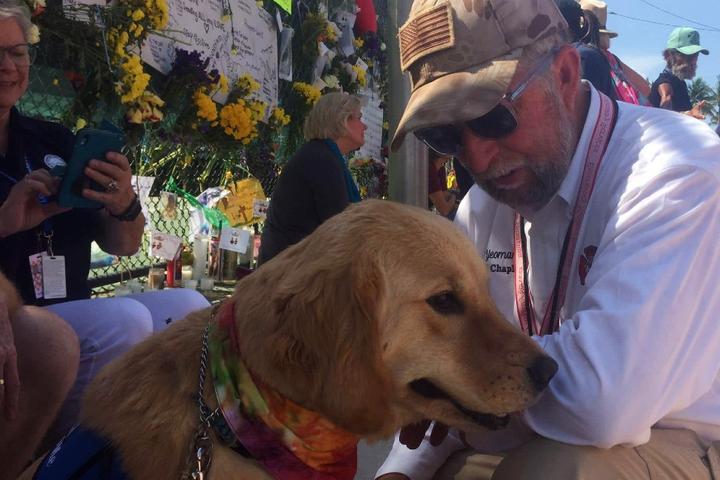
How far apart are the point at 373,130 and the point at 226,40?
3.05m

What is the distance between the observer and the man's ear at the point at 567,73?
6.68 ft

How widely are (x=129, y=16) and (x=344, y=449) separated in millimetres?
3254

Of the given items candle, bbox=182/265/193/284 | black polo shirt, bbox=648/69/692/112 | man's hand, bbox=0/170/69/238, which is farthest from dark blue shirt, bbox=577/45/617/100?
man's hand, bbox=0/170/69/238

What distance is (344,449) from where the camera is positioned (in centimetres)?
177

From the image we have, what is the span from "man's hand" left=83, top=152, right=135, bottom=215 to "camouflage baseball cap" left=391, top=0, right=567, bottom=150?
1204mm

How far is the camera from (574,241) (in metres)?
1.87

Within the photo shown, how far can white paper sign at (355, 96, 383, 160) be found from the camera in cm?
768

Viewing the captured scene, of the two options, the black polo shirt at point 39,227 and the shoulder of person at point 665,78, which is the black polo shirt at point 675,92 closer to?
the shoulder of person at point 665,78

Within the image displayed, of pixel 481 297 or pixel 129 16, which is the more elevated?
pixel 129 16

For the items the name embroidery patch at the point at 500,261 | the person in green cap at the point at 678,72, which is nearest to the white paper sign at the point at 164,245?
the name embroidery patch at the point at 500,261

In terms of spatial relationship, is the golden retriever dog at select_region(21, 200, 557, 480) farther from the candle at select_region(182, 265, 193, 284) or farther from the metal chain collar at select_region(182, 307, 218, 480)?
the candle at select_region(182, 265, 193, 284)

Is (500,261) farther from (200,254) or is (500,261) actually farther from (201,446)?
(200,254)

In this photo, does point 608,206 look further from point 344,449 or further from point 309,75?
point 309,75

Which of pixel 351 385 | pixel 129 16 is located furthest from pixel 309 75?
pixel 351 385
